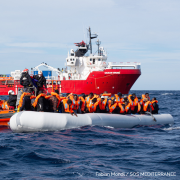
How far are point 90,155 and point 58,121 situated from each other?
11.0 feet

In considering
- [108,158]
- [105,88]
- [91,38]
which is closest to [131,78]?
[105,88]

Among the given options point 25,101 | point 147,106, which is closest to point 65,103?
point 25,101

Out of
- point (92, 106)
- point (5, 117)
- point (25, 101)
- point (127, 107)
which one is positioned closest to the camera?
point (25, 101)

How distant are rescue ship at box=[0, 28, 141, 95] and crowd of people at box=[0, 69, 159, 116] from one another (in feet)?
90.2

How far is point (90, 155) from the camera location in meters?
8.55

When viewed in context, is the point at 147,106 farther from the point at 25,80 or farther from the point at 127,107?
the point at 25,80

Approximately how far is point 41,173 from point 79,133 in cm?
474

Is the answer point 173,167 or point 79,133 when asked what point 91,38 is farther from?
point 173,167

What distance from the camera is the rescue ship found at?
154 feet

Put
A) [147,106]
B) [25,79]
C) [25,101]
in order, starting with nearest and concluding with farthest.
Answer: [25,101] < [25,79] < [147,106]

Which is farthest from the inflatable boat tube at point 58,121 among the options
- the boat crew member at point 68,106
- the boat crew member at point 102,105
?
the boat crew member at point 102,105

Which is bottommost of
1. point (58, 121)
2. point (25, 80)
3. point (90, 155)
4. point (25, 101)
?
point (90, 155)

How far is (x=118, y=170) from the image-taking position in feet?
23.5

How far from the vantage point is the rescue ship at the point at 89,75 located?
4694 cm
